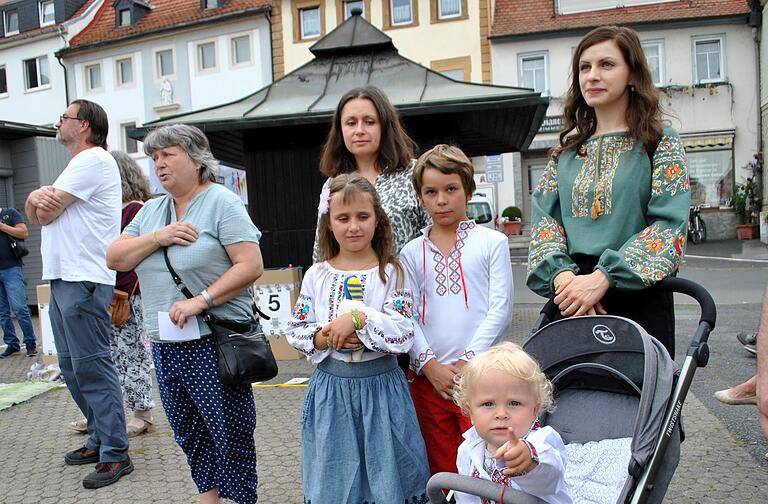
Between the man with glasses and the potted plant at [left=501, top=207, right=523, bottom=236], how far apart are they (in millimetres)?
21504

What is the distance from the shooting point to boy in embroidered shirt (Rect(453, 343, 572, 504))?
1.84 metres

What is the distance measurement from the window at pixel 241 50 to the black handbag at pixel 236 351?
90.7 feet

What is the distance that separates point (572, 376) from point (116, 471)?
9.66ft

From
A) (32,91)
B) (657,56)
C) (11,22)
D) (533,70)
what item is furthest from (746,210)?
(11,22)

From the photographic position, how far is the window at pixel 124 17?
32281 millimetres

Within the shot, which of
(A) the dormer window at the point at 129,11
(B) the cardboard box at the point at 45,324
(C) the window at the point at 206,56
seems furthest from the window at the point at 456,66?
(B) the cardboard box at the point at 45,324

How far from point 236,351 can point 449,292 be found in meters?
1.05

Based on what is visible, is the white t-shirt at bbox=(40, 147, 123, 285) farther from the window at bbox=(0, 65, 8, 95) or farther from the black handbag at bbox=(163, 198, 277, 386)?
the window at bbox=(0, 65, 8, 95)

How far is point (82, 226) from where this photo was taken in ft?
13.0

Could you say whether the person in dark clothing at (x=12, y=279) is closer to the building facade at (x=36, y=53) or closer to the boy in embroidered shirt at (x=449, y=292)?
the boy in embroidered shirt at (x=449, y=292)

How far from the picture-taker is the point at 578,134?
269 cm

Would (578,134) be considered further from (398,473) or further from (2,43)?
(2,43)

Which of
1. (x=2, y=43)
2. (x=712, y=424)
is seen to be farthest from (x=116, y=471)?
(x=2, y=43)

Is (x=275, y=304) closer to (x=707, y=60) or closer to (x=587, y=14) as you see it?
(x=587, y=14)
